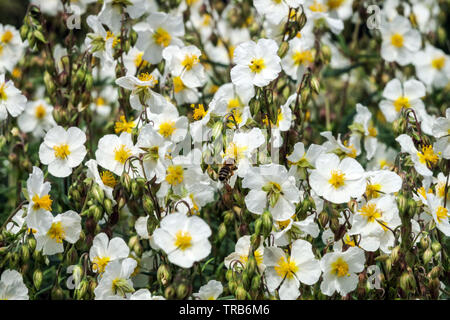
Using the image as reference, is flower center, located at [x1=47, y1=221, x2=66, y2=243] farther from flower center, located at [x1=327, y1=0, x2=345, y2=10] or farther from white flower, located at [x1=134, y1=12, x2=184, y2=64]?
flower center, located at [x1=327, y1=0, x2=345, y2=10]

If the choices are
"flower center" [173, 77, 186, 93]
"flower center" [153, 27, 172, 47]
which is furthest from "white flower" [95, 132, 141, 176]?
"flower center" [153, 27, 172, 47]

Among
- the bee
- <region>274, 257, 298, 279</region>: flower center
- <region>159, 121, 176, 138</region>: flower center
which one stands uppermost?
the bee

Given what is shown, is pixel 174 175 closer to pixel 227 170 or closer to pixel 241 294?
pixel 227 170

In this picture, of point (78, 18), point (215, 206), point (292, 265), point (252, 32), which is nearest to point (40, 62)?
point (78, 18)

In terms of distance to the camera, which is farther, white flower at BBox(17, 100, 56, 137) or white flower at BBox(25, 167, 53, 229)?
white flower at BBox(17, 100, 56, 137)

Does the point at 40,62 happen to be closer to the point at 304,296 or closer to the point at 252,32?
the point at 252,32

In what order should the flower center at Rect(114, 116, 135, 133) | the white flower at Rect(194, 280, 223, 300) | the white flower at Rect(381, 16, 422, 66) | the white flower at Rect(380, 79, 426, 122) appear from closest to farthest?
the white flower at Rect(194, 280, 223, 300) → the flower center at Rect(114, 116, 135, 133) → the white flower at Rect(380, 79, 426, 122) → the white flower at Rect(381, 16, 422, 66)
